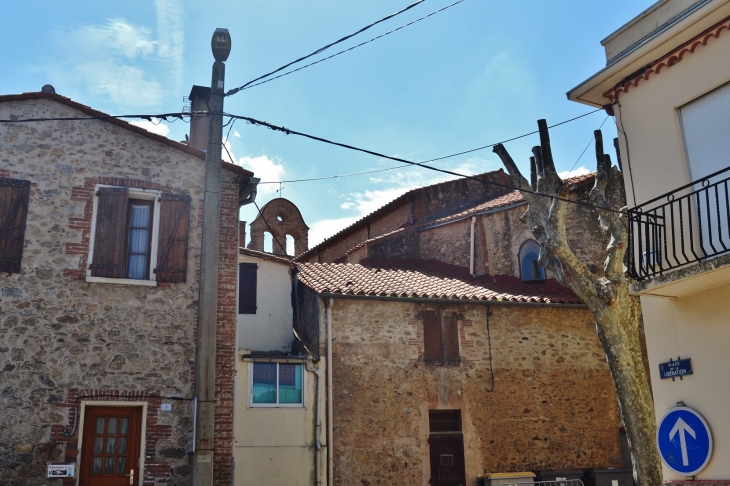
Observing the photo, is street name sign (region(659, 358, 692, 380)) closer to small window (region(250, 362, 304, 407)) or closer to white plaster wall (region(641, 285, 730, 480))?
white plaster wall (region(641, 285, 730, 480))

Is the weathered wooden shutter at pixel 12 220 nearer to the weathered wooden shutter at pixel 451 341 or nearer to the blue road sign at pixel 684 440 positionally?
the blue road sign at pixel 684 440

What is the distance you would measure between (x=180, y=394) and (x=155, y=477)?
4.47 ft

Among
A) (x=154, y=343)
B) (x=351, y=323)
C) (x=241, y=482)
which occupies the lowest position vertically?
(x=241, y=482)

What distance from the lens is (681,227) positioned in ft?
32.1

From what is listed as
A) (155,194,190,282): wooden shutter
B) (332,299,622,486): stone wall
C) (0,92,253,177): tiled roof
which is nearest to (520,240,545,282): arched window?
(332,299,622,486): stone wall

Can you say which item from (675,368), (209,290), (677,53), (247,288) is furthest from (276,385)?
(677,53)

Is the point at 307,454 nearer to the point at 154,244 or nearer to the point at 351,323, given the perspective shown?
the point at 351,323

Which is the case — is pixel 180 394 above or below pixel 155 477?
above

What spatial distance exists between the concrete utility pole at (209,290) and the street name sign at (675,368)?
578cm

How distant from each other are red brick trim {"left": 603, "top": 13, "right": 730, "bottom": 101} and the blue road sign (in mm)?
4732

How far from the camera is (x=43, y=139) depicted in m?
13.3

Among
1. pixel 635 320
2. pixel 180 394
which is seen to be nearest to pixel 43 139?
pixel 180 394

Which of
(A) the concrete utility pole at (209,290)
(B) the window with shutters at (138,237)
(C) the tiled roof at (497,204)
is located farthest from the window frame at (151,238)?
(C) the tiled roof at (497,204)

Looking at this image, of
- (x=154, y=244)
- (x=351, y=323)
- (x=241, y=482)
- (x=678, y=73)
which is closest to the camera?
(x=678, y=73)
